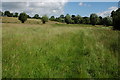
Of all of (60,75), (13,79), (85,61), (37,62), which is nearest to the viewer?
(13,79)

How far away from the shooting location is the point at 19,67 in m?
4.64

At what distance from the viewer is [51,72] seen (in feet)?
14.6

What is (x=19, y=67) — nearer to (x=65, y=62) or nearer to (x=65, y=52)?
(x=65, y=62)

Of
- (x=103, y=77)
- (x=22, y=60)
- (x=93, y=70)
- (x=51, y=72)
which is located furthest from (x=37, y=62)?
(x=103, y=77)

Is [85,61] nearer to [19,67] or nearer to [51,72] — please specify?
[51,72]

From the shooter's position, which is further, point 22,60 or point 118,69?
point 22,60

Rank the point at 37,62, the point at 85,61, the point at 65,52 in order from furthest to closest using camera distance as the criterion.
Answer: the point at 65,52, the point at 85,61, the point at 37,62

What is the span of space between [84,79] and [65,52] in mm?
2690

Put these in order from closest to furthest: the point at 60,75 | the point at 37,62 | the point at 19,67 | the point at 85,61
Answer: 1. the point at 60,75
2. the point at 19,67
3. the point at 37,62
4. the point at 85,61

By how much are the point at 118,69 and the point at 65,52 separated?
8.49 feet

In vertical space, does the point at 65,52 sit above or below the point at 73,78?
above

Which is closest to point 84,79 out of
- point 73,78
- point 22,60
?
point 73,78

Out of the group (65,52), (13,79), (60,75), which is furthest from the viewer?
(65,52)

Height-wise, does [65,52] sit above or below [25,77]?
above
